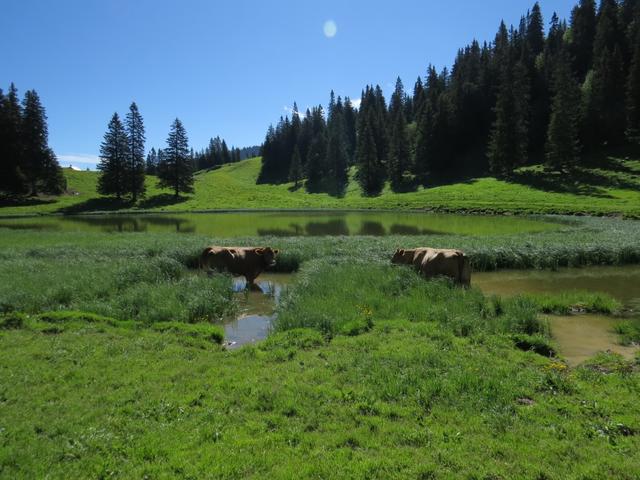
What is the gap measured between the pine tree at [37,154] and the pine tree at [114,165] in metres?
7.79

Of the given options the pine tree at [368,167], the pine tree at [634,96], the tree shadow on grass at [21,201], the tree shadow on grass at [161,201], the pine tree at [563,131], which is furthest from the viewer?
the pine tree at [368,167]

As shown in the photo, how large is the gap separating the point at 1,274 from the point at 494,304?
18.7 m

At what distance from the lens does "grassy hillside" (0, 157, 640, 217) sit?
53125mm

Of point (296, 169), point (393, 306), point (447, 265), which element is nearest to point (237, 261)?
point (393, 306)

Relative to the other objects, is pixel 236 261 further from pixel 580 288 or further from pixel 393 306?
pixel 580 288

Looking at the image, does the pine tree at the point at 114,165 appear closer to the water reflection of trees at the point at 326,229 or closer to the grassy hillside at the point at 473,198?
the grassy hillside at the point at 473,198

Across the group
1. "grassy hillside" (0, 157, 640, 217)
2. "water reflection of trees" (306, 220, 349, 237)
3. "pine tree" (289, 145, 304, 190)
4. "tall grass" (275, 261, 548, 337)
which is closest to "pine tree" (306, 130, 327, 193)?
"pine tree" (289, 145, 304, 190)

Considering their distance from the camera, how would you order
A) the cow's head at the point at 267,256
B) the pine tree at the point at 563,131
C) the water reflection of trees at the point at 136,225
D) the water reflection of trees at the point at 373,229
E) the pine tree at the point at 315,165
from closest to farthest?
1. the cow's head at the point at 267,256
2. the water reflection of trees at the point at 373,229
3. the water reflection of trees at the point at 136,225
4. the pine tree at the point at 563,131
5. the pine tree at the point at 315,165

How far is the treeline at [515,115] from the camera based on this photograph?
73688 millimetres

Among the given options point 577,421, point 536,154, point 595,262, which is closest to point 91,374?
point 577,421

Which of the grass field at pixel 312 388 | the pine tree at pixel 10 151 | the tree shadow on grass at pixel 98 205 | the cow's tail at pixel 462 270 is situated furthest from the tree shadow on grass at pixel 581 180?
the pine tree at pixel 10 151

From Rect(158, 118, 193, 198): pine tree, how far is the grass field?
246ft

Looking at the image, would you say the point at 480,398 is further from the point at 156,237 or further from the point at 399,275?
the point at 156,237

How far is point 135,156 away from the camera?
8412 centimetres
